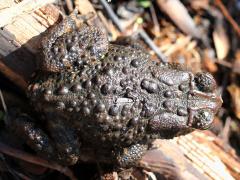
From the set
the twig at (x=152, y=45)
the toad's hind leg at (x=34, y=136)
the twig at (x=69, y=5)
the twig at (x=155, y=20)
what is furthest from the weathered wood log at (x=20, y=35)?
the twig at (x=155, y=20)

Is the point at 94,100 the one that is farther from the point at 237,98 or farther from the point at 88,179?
the point at 237,98

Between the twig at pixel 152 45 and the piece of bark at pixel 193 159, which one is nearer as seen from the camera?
the piece of bark at pixel 193 159

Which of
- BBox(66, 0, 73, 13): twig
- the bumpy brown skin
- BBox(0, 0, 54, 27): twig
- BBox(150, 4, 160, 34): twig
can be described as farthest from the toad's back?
BBox(150, 4, 160, 34): twig

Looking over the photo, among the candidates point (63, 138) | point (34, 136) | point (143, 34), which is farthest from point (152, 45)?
point (34, 136)

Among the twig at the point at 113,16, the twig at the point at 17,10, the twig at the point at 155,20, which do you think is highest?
the twig at the point at 17,10

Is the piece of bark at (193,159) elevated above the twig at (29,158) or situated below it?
below

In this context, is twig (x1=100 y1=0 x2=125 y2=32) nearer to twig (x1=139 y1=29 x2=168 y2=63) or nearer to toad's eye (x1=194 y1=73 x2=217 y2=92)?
Result: twig (x1=139 y1=29 x2=168 y2=63)

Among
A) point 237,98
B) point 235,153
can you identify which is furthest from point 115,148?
point 237,98

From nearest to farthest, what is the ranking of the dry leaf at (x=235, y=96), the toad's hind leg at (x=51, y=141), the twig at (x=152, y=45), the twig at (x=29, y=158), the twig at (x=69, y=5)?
the toad's hind leg at (x=51, y=141)
the twig at (x=29, y=158)
the twig at (x=69, y=5)
the twig at (x=152, y=45)
the dry leaf at (x=235, y=96)

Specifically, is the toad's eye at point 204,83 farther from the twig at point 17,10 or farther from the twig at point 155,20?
the twig at point 155,20
